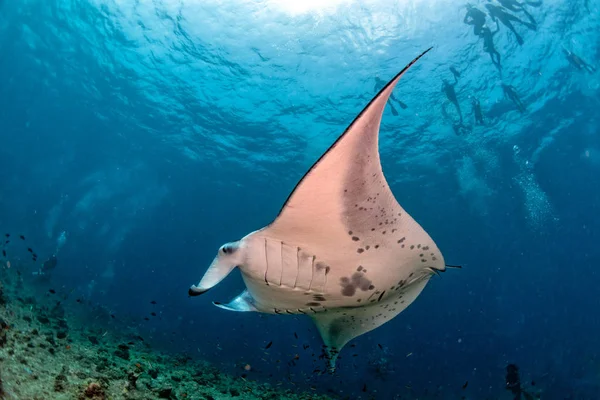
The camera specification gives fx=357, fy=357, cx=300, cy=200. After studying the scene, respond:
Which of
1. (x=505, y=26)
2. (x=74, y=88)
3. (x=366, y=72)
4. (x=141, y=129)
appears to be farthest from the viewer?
(x=141, y=129)

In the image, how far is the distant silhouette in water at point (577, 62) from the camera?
14336mm

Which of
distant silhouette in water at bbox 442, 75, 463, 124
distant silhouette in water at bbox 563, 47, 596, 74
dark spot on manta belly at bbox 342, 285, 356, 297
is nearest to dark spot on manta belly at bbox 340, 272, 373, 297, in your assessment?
dark spot on manta belly at bbox 342, 285, 356, 297

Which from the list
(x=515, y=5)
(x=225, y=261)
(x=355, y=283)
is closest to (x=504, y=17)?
(x=515, y=5)

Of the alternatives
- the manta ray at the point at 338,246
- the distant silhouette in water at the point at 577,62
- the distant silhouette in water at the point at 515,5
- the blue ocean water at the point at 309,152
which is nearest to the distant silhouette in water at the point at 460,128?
the blue ocean water at the point at 309,152

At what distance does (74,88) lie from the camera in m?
23.3

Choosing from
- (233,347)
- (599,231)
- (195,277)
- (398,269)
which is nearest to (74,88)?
(233,347)

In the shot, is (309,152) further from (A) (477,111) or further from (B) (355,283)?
(B) (355,283)

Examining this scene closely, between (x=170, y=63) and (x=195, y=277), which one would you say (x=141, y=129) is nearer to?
(x=170, y=63)

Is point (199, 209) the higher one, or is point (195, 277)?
point (199, 209)

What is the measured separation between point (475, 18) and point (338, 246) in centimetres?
1337

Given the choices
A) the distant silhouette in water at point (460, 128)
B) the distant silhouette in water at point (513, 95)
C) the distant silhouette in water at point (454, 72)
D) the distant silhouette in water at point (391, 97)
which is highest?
the distant silhouette in water at point (513, 95)

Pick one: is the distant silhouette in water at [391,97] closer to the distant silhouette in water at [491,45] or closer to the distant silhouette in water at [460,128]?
the distant silhouette in water at [460,128]

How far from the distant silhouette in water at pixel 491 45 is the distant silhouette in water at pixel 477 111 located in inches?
78.7

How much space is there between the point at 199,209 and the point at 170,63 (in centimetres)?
1997
